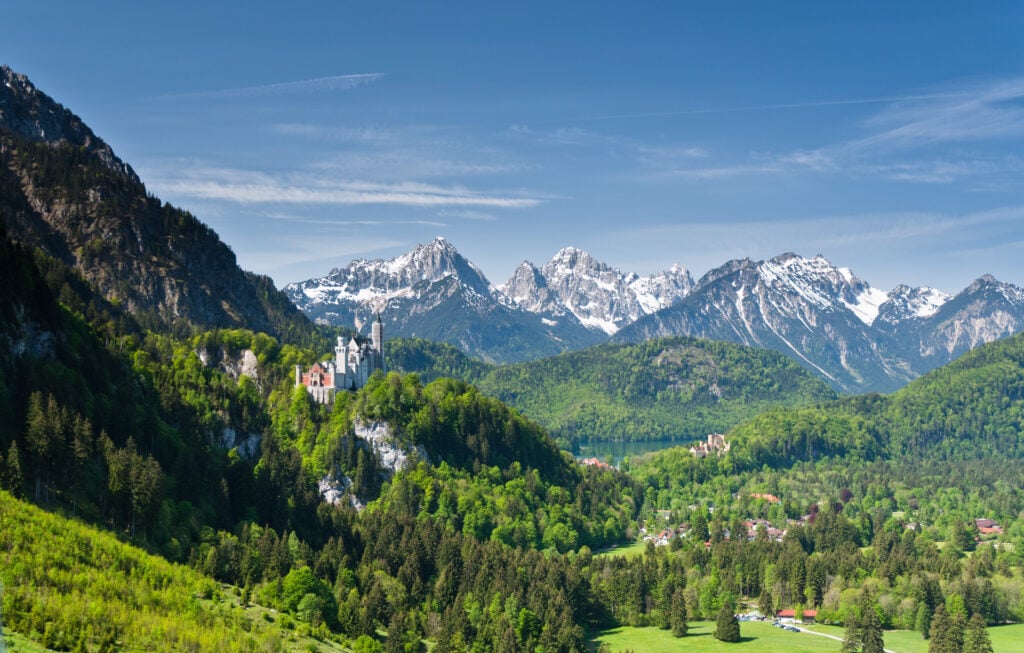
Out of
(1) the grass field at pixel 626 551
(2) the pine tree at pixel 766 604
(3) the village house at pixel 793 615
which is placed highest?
(1) the grass field at pixel 626 551

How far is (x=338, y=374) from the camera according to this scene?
578ft

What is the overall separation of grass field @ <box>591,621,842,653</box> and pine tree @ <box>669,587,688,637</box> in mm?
954

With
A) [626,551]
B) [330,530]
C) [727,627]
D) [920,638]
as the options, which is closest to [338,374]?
[330,530]

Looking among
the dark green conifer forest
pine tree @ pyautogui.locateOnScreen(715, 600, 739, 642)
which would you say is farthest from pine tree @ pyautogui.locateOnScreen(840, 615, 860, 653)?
pine tree @ pyautogui.locateOnScreen(715, 600, 739, 642)

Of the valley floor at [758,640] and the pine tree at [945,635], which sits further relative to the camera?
the valley floor at [758,640]

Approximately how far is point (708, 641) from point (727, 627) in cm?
278

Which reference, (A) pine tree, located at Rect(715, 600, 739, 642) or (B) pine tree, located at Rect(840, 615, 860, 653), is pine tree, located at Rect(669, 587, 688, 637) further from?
(B) pine tree, located at Rect(840, 615, 860, 653)

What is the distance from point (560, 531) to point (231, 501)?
2454 inches

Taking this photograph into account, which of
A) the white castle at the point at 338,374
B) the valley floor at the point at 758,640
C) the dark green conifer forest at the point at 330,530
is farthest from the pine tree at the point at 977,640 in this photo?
the white castle at the point at 338,374

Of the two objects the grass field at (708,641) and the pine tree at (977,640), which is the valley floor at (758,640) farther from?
the pine tree at (977,640)

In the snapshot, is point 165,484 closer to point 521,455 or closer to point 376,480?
point 376,480

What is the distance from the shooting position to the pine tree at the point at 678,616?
376 feet

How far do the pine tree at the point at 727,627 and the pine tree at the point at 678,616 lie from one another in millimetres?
4157

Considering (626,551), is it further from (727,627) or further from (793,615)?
(727,627)
